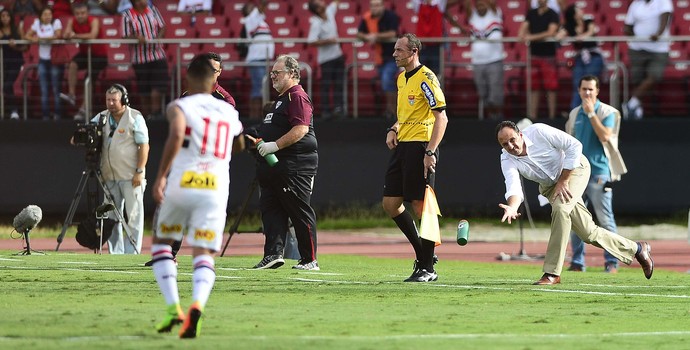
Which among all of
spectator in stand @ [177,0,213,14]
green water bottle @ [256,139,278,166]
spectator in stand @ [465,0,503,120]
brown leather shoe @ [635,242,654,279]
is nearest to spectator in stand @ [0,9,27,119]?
spectator in stand @ [177,0,213,14]

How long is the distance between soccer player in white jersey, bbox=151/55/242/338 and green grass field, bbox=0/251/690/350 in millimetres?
372

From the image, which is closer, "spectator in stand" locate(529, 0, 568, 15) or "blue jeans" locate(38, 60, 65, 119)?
"blue jeans" locate(38, 60, 65, 119)

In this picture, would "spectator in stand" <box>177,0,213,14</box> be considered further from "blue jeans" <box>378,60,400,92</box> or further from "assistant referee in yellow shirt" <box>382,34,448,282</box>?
"assistant referee in yellow shirt" <box>382,34,448,282</box>

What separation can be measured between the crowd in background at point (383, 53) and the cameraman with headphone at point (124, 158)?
5.11 m

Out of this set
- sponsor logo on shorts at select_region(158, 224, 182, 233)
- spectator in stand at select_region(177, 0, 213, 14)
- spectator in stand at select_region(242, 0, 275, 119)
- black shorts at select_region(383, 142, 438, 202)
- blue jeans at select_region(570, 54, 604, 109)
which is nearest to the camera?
sponsor logo on shorts at select_region(158, 224, 182, 233)

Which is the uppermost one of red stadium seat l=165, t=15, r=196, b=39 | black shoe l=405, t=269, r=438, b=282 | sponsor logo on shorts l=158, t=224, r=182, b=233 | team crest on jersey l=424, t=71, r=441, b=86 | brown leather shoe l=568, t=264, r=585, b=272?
red stadium seat l=165, t=15, r=196, b=39

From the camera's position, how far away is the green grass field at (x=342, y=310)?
27.1 feet

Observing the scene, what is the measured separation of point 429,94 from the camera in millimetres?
12305

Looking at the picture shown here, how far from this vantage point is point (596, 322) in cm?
961

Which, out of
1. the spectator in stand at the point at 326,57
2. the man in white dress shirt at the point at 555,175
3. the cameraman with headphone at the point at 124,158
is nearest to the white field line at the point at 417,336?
the man in white dress shirt at the point at 555,175

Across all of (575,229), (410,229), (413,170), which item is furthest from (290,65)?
(575,229)

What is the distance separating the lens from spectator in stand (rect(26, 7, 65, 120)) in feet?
72.5

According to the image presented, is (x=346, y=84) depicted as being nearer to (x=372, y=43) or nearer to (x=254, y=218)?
(x=372, y=43)

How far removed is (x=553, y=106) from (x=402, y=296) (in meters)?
12.1
